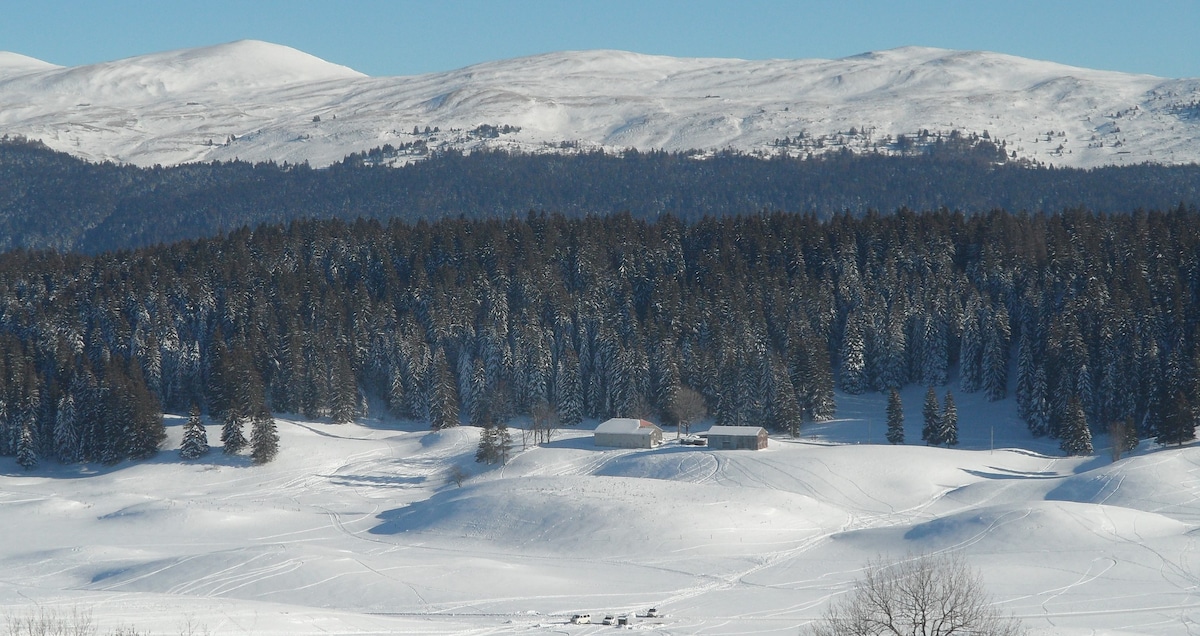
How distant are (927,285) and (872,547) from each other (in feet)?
175

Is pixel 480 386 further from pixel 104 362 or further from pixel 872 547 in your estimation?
pixel 872 547

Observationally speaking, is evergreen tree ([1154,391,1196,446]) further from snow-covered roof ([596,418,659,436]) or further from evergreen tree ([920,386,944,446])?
snow-covered roof ([596,418,659,436])

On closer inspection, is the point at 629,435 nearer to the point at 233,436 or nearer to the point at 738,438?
the point at 738,438

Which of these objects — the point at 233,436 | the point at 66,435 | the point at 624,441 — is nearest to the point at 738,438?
the point at 624,441

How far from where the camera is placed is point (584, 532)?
65.4 meters

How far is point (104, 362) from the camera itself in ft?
328

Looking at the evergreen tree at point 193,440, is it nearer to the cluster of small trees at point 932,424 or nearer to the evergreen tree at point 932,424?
the cluster of small trees at point 932,424

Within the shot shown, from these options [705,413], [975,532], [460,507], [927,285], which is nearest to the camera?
[975,532]

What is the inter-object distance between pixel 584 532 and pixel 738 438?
849 inches

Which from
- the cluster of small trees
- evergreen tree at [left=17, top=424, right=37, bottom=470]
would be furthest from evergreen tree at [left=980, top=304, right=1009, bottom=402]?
evergreen tree at [left=17, top=424, right=37, bottom=470]

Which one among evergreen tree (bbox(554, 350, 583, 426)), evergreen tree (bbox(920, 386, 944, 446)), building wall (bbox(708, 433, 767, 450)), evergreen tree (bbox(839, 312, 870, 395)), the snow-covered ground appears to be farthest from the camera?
evergreen tree (bbox(839, 312, 870, 395))

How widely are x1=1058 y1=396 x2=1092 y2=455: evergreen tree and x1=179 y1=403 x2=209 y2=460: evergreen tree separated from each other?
61.9 m

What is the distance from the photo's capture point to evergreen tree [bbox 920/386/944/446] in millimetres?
88000

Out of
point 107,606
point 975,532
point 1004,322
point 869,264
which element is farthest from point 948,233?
point 107,606
